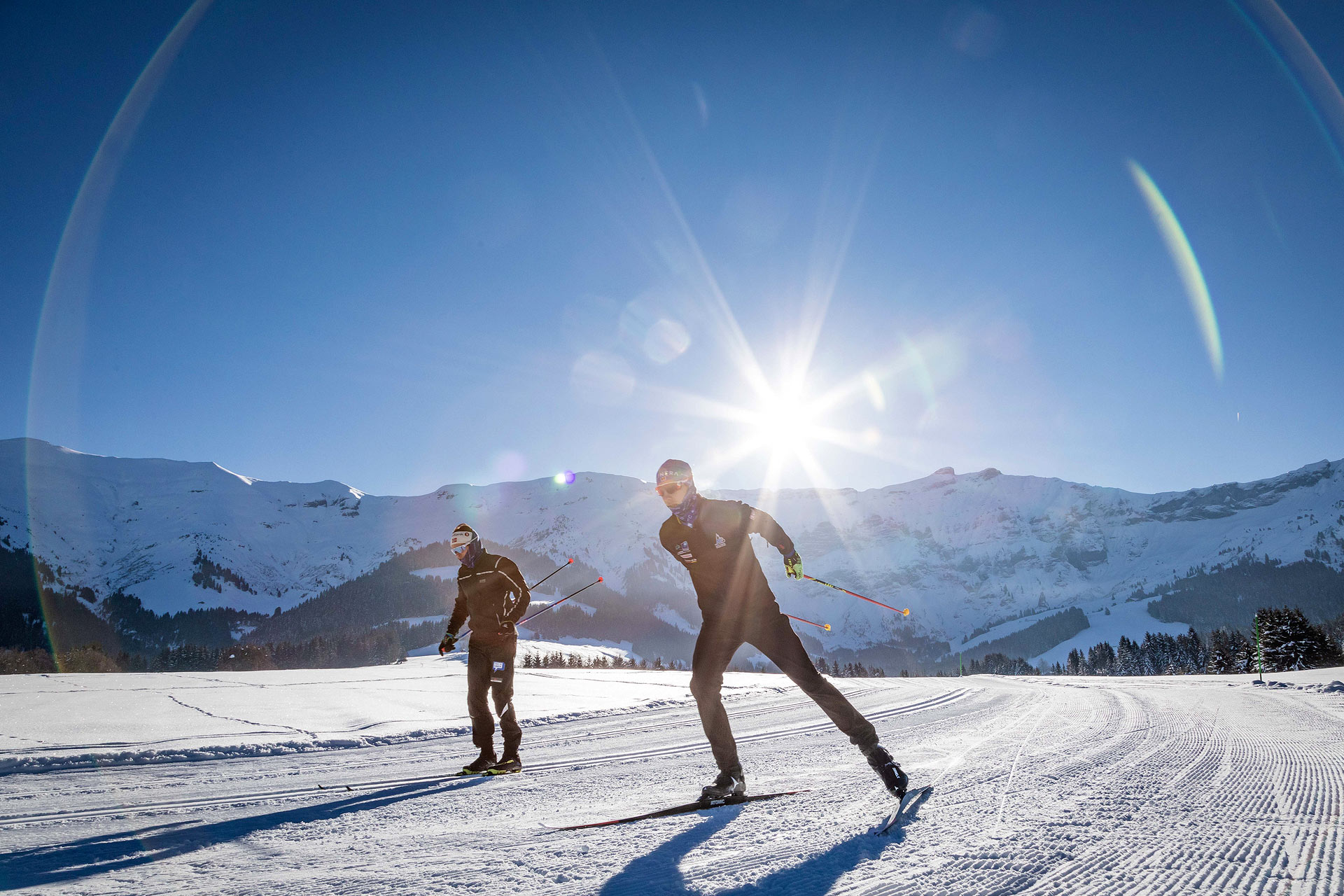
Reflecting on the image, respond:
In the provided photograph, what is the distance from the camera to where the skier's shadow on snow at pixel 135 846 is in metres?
2.60

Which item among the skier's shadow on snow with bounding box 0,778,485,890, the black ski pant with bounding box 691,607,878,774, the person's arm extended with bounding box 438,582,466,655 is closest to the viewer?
the skier's shadow on snow with bounding box 0,778,485,890

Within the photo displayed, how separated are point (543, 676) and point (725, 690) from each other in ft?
17.2

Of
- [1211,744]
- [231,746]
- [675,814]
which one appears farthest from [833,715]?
[231,746]

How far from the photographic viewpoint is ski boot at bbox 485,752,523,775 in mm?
5320

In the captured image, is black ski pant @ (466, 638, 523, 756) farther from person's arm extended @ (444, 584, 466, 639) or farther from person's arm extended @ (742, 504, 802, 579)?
person's arm extended @ (742, 504, 802, 579)

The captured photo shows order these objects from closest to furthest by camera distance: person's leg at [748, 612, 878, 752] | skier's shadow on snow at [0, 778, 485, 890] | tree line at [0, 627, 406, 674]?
skier's shadow on snow at [0, 778, 485, 890]
person's leg at [748, 612, 878, 752]
tree line at [0, 627, 406, 674]

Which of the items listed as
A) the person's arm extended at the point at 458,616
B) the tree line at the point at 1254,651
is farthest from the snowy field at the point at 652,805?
the tree line at the point at 1254,651

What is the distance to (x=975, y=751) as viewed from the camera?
5.39m

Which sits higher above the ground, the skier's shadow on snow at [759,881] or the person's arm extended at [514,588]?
the person's arm extended at [514,588]

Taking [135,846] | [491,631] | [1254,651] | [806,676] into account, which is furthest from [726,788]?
[1254,651]

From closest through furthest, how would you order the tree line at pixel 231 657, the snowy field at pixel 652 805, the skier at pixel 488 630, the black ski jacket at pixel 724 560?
the snowy field at pixel 652 805, the black ski jacket at pixel 724 560, the skier at pixel 488 630, the tree line at pixel 231 657

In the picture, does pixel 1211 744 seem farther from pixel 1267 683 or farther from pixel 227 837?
pixel 1267 683

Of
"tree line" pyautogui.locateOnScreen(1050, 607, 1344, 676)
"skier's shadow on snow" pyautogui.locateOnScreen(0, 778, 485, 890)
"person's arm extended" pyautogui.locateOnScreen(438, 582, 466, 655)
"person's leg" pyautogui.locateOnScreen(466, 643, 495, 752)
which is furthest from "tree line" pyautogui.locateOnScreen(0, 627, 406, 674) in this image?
"tree line" pyautogui.locateOnScreen(1050, 607, 1344, 676)

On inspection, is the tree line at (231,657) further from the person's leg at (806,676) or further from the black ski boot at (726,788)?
the person's leg at (806,676)
